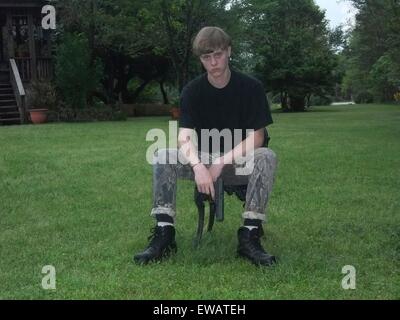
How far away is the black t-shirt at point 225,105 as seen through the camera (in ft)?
11.8

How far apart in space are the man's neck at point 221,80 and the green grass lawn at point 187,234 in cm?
107

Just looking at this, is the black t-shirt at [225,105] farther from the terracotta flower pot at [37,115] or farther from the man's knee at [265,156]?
the terracotta flower pot at [37,115]

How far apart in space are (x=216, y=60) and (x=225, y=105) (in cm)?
34

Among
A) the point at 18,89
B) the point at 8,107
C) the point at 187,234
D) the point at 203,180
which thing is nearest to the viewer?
the point at 203,180

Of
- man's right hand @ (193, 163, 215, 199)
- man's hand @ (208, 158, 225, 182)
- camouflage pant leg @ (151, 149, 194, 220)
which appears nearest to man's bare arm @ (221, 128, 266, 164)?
man's hand @ (208, 158, 225, 182)

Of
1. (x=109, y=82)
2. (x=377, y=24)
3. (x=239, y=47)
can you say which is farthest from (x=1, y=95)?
(x=377, y=24)

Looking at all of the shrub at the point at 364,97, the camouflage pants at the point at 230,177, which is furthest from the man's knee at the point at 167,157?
the shrub at the point at 364,97

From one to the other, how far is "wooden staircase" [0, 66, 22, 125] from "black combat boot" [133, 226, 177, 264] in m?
13.6

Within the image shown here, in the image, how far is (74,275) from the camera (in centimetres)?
314

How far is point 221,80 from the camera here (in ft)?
11.8

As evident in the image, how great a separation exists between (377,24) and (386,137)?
16.4 m

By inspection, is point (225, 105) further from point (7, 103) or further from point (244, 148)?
point (7, 103)

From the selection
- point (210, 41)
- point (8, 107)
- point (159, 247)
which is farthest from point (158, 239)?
point (8, 107)

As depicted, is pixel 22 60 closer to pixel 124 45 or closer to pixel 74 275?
pixel 124 45
